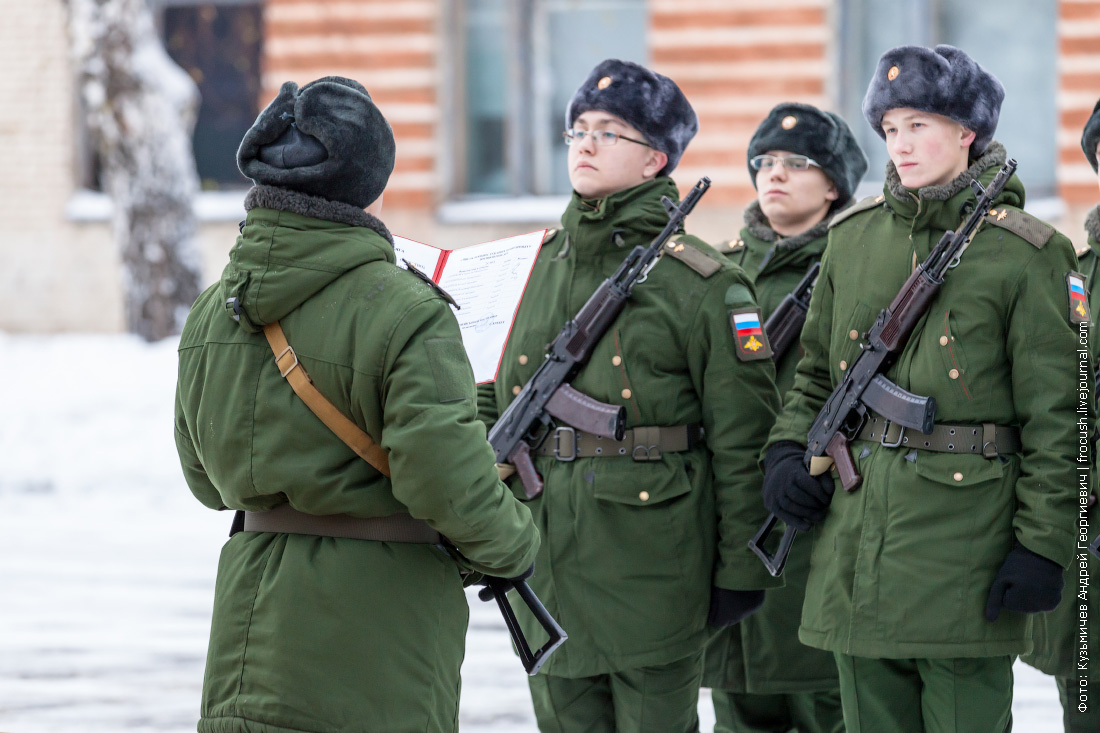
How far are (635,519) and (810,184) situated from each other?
1.44 metres

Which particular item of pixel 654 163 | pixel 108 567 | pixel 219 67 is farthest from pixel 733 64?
pixel 654 163

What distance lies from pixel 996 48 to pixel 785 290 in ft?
29.6

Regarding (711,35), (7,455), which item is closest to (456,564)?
(7,455)

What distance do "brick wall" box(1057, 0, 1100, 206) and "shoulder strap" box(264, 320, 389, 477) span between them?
1017cm

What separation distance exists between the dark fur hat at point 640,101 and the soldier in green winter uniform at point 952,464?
632 millimetres

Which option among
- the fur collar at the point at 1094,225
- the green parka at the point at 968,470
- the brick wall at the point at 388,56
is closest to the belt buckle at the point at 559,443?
the green parka at the point at 968,470

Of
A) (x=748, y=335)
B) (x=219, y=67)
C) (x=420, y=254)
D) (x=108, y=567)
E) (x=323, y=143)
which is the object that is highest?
(x=219, y=67)

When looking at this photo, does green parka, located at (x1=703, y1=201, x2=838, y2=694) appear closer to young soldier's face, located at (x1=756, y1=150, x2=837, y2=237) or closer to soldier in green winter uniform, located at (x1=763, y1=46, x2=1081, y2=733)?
young soldier's face, located at (x1=756, y1=150, x2=837, y2=237)

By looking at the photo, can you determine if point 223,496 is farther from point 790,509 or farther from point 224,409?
point 790,509

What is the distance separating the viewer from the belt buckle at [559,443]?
3.83 metres

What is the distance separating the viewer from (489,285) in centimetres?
376

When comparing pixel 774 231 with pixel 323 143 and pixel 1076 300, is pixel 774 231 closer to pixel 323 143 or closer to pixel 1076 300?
pixel 1076 300

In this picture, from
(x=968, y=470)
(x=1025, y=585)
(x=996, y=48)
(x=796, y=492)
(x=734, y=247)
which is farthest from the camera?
(x=996, y=48)

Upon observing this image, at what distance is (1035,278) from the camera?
338 centimetres
